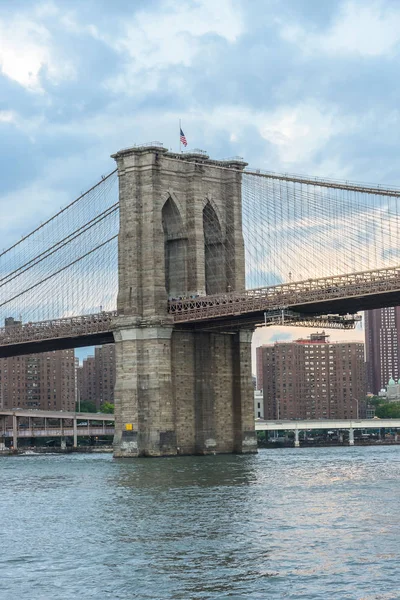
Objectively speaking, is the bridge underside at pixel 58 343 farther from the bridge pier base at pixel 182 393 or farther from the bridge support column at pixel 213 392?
the bridge support column at pixel 213 392

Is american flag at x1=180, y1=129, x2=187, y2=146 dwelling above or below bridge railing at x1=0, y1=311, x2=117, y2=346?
above

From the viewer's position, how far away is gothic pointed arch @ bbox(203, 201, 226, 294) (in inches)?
3620

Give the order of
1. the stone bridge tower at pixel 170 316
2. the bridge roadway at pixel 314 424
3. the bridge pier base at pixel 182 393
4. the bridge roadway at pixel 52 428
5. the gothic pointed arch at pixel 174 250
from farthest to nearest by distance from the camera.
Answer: the bridge roadway at pixel 52 428, the bridge roadway at pixel 314 424, the gothic pointed arch at pixel 174 250, the stone bridge tower at pixel 170 316, the bridge pier base at pixel 182 393

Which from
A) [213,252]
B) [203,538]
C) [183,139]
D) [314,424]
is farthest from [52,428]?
[203,538]

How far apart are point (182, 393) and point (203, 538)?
1993 inches

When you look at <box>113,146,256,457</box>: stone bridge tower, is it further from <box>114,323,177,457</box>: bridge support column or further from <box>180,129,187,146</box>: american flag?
<box>180,129,187,146</box>: american flag

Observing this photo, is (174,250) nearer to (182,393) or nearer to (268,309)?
(182,393)

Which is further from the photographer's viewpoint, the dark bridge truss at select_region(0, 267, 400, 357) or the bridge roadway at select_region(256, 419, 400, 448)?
the bridge roadway at select_region(256, 419, 400, 448)

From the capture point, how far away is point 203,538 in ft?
121

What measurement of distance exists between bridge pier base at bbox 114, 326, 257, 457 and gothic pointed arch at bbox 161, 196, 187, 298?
12.5 feet

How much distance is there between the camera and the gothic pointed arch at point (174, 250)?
88875 mm

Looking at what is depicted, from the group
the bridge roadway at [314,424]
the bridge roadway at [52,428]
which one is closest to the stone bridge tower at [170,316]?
the bridge roadway at [314,424]

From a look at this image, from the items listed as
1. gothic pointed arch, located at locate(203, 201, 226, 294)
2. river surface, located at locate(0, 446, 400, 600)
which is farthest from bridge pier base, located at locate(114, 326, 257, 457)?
river surface, located at locate(0, 446, 400, 600)

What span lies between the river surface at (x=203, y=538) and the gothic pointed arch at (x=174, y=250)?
28316 mm
